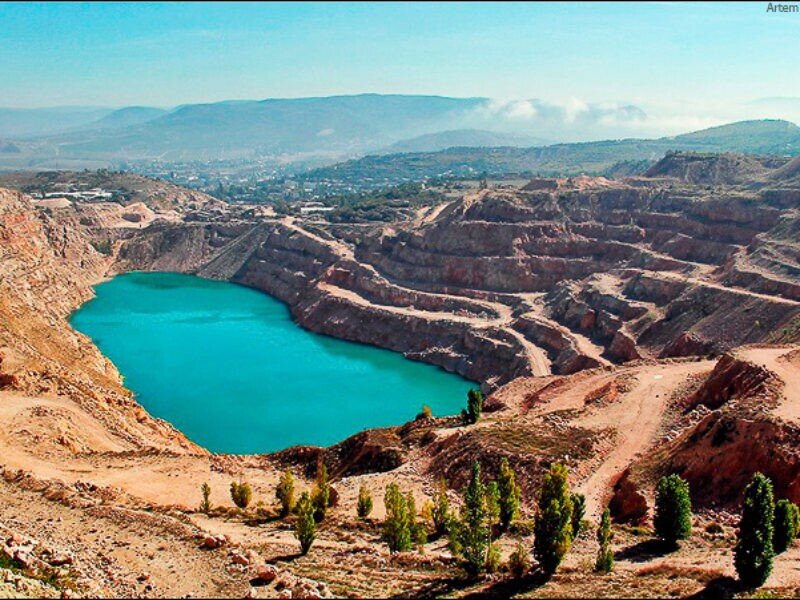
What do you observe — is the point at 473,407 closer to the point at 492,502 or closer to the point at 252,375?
the point at 492,502

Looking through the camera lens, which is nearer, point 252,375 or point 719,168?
point 252,375

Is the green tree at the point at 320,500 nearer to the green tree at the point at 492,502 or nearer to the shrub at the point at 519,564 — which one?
the green tree at the point at 492,502

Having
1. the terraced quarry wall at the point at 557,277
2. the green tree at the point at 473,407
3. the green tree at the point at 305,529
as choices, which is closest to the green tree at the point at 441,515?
the green tree at the point at 305,529

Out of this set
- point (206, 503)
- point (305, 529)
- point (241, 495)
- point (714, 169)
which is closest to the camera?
point (305, 529)

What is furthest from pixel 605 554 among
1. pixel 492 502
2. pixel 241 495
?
pixel 241 495

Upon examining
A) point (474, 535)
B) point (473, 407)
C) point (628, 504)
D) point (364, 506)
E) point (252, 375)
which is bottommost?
point (252, 375)

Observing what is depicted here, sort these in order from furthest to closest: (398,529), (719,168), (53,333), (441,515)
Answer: (719,168) → (53,333) → (441,515) → (398,529)

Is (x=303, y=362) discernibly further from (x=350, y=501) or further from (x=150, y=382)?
(x=350, y=501)

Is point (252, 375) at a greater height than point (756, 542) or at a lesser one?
lesser
